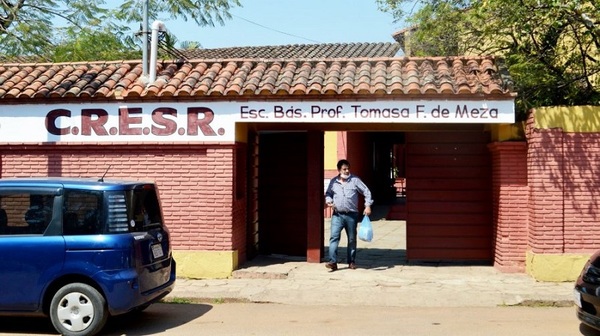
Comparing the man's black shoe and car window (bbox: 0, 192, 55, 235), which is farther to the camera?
the man's black shoe

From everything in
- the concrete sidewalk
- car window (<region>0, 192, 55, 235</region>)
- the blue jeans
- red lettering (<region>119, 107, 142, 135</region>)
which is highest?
red lettering (<region>119, 107, 142, 135</region>)

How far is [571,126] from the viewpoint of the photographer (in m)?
10.6

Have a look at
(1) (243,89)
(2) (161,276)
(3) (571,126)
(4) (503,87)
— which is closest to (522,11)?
(4) (503,87)

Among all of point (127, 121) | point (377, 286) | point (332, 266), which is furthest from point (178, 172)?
point (377, 286)

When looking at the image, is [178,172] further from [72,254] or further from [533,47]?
[533,47]

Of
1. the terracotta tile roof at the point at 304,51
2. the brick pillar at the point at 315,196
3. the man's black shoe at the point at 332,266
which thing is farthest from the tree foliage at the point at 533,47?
the terracotta tile roof at the point at 304,51

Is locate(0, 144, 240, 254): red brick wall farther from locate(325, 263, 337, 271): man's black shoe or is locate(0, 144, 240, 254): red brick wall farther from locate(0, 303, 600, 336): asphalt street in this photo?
locate(0, 303, 600, 336): asphalt street

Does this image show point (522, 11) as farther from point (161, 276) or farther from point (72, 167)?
point (72, 167)

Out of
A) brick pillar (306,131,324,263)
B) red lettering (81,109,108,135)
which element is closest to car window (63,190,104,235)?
red lettering (81,109,108,135)

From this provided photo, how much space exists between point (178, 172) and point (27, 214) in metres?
3.88

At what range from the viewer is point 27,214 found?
756 centimetres

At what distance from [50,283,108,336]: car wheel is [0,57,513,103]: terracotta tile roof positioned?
4497mm

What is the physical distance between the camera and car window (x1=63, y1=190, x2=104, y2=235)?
7.45 meters

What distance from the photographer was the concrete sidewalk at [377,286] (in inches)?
378
